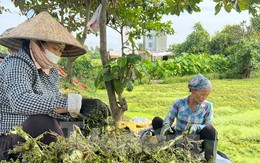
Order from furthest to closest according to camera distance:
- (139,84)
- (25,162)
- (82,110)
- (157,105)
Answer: (139,84) → (157,105) → (82,110) → (25,162)

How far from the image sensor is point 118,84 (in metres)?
2.64

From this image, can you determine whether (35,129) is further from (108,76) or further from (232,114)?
(232,114)

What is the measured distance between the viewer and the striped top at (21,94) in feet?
5.45

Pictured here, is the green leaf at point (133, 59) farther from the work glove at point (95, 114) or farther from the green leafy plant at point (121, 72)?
the work glove at point (95, 114)

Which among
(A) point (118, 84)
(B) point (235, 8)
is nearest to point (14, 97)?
(A) point (118, 84)

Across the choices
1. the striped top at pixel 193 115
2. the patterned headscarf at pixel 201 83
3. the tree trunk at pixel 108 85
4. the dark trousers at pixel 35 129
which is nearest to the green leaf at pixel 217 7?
the patterned headscarf at pixel 201 83

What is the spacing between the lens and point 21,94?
166 centimetres

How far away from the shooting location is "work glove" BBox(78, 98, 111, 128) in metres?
1.86

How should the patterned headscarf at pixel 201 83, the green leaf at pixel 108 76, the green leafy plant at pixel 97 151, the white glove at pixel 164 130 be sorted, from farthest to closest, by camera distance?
1. the green leaf at pixel 108 76
2. the patterned headscarf at pixel 201 83
3. the white glove at pixel 164 130
4. the green leafy plant at pixel 97 151

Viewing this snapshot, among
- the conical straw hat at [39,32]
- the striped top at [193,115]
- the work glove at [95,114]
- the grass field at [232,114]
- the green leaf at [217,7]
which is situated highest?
the green leaf at [217,7]

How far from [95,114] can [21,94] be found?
43cm

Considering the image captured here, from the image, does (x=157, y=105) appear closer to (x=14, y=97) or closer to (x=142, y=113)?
(x=142, y=113)

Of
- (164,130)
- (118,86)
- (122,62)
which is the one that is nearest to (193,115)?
(164,130)

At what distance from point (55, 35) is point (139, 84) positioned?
26.5 feet
